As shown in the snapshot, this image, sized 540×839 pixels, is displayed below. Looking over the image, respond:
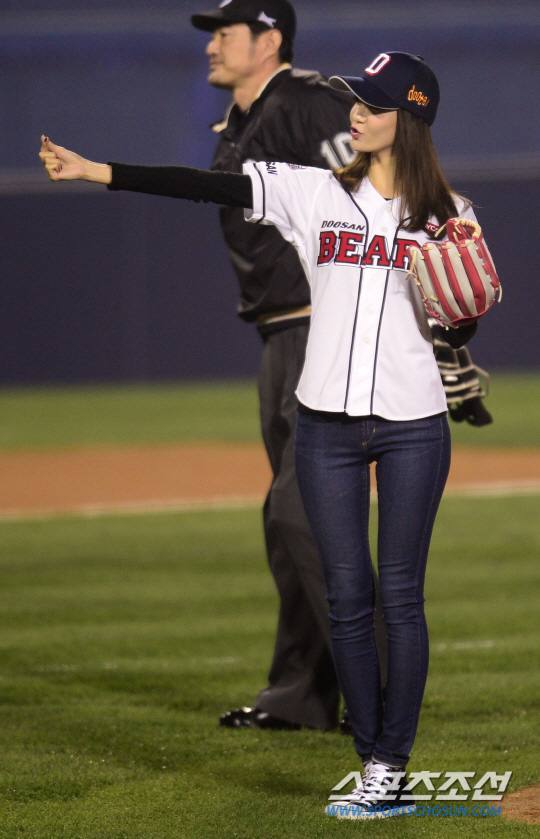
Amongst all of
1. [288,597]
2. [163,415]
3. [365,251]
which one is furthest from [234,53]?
[163,415]

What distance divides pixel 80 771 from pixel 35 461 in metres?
8.60

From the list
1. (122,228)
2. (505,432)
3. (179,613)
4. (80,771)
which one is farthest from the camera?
(122,228)

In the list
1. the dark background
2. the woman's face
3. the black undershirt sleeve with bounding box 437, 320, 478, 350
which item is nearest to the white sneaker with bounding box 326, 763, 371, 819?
the black undershirt sleeve with bounding box 437, 320, 478, 350

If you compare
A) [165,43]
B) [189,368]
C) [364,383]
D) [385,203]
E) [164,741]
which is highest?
[165,43]

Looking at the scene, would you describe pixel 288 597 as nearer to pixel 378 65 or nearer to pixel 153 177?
pixel 153 177

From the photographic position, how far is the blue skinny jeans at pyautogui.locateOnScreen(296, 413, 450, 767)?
2695 millimetres

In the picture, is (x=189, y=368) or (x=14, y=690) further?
(x=189, y=368)

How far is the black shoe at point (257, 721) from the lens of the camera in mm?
3660

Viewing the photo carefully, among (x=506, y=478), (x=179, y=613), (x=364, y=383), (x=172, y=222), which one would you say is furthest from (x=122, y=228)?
(x=364, y=383)

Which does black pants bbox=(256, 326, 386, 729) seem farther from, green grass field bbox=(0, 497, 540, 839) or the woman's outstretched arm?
the woman's outstretched arm

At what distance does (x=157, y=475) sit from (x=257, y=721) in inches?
276

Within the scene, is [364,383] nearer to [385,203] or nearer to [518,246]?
[385,203]

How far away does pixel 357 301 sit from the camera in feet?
8.92

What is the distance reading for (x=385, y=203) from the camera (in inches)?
109
